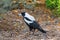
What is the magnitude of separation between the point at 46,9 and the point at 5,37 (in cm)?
345

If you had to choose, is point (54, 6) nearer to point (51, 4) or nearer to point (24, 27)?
point (51, 4)

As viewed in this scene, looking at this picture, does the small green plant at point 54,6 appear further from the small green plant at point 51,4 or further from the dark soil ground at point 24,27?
the dark soil ground at point 24,27

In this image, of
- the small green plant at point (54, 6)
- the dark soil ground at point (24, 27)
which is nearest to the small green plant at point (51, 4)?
the small green plant at point (54, 6)

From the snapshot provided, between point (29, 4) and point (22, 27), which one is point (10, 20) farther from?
point (29, 4)

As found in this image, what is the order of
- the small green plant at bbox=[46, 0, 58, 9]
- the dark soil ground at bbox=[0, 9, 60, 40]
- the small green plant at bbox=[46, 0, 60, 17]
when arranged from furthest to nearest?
the small green plant at bbox=[46, 0, 58, 9] → the small green plant at bbox=[46, 0, 60, 17] → the dark soil ground at bbox=[0, 9, 60, 40]

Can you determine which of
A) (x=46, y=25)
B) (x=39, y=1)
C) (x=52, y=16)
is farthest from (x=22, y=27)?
(x=39, y=1)

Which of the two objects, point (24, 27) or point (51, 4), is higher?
point (24, 27)

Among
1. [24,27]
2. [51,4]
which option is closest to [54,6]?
[51,4]

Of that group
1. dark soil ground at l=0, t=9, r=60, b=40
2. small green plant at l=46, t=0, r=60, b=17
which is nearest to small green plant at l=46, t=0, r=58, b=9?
small green plant at l=46, t=0, r=60, b=17

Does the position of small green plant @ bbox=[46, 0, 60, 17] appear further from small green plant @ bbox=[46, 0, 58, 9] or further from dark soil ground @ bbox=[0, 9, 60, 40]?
dark soil ground @ bbox=[0, 9, 60, 40]

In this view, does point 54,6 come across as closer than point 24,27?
No

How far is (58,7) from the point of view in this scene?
10.4 metres

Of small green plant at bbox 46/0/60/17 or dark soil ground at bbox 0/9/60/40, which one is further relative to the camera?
small green plant at bbox 46/0/60/17

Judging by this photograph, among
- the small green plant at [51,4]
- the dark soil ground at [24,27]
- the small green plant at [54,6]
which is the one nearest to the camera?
the dark soil ground at [24,27]
